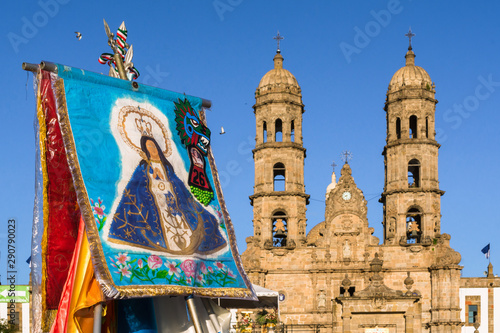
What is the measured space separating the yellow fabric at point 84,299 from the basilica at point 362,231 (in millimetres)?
36845

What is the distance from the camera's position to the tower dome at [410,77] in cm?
5456

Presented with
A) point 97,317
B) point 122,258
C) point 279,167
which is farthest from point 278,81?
point 97,317

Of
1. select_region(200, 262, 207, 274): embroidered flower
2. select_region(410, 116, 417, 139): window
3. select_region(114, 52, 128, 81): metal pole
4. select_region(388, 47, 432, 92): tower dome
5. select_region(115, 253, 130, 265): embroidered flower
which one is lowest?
select_region(200, 262, 207, 274): embroidered flower

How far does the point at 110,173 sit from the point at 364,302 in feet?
76.2

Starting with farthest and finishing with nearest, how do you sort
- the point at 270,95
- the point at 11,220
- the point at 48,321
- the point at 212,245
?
1. the point at 270,95
2. the point at 11,220
3. the point at 212,245
4. the point at 48,321

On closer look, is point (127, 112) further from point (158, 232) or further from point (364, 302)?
point (364, 302)

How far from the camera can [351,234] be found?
53.1m

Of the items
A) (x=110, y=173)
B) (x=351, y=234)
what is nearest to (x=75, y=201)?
(x=110, y=173)

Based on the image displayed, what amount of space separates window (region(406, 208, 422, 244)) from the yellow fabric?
39.9 m

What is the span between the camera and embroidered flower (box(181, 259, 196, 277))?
16.5 metres

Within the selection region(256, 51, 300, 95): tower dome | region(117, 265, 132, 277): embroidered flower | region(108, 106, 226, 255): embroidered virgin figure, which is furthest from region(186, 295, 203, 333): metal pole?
region(256, 51, 300, 95): tower dome

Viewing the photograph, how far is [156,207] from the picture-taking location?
16.6 m

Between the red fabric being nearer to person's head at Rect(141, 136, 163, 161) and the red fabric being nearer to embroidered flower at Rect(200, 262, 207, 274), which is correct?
person's head at Rect(141, 136, 163, 161)

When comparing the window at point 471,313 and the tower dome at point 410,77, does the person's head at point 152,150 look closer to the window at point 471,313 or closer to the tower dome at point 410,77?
the tower dome at point 410,77
